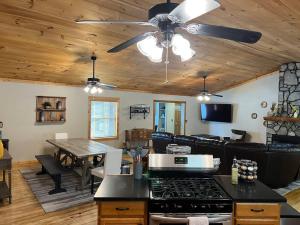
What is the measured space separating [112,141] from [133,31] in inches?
178

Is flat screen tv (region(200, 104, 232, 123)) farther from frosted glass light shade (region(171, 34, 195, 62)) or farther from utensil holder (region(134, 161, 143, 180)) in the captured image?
utensil holder (region(134, 161, 143, 180))

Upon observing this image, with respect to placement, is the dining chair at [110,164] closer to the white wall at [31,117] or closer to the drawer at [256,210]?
the drawer at [256,210]

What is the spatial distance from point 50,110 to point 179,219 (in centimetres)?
565

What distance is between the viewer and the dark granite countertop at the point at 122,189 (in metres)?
1.90

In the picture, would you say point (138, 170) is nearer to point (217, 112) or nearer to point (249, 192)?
point (249, 192)

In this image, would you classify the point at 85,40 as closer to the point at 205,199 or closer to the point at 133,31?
the point at 133,31

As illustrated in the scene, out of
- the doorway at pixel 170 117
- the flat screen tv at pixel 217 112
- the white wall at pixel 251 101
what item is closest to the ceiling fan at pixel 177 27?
the white wall at pixel 251 101

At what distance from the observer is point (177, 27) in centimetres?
200

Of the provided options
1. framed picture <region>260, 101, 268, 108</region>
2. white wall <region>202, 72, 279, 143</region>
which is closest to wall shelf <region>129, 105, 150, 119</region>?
white wall <region>202, 72, 279, 143</region>

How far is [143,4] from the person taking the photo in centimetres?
330

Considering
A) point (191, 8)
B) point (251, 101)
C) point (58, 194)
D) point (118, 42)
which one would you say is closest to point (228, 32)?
point (191, 8)

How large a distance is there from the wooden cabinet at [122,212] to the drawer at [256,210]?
0.77m

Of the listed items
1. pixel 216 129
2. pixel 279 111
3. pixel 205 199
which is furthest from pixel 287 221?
pixel 216 129

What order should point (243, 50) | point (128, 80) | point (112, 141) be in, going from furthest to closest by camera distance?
point (112, 141) < point (128, 80) < point (243, 50)
